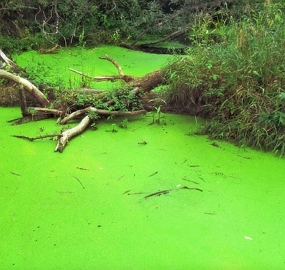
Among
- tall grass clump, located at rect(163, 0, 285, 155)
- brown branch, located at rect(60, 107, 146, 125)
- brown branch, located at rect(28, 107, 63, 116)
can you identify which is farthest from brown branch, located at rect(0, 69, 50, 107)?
tall grass clump, located at rect(163, 0, 285, 155)

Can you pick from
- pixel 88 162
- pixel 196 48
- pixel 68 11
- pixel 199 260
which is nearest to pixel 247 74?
pixel 196 48

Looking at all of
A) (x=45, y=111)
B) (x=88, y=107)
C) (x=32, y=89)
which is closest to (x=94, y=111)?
(x=88, y=107)

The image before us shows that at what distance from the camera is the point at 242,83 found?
9.85ft

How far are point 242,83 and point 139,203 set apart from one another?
1.29m

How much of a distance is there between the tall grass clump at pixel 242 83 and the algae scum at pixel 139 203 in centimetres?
14

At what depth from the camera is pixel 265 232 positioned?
6.48ft

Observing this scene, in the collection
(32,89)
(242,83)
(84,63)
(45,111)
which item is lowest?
(84,63)

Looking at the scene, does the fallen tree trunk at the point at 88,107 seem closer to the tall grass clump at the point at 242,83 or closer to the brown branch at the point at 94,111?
the brown branch at the point at 94,111

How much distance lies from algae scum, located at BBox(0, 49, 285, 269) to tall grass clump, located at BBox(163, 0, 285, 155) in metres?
0.14

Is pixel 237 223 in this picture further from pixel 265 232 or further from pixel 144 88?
pixel 144 88

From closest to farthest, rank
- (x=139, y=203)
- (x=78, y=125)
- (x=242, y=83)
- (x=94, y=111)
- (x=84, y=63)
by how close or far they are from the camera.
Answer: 1. (x=139, y=203)
2. (x=242, y=83)
3. (x=78, y=125)
4. (x=94, y=111)
5. (x=84, y=63)

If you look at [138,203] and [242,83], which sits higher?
[242,83]

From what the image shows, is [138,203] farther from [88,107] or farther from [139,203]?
[88,107]

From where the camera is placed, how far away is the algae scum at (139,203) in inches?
70.9
